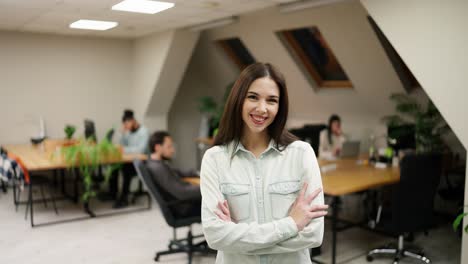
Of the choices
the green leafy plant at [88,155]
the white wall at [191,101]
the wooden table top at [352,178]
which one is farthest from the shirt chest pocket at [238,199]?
the white wall at [191,101]

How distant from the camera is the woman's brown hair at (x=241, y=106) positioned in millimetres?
1662

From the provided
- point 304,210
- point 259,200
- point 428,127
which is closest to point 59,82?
point 428,127

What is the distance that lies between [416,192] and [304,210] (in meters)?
3.07

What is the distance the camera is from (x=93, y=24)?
691cm

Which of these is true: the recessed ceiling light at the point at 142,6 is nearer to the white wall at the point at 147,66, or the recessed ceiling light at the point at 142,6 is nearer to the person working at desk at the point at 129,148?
the white wall at the point at 147,66

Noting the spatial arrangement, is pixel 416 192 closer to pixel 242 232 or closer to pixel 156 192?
pixel 156 192

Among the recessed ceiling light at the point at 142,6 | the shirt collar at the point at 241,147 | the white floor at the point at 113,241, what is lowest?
the white floor at the point at 113,241

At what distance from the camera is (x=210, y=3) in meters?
5.27

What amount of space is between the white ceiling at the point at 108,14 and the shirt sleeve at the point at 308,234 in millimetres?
3782

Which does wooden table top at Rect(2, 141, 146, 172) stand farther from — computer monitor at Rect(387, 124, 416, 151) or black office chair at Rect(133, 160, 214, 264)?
computer monitor at Rect(387, 124, 416, 151)

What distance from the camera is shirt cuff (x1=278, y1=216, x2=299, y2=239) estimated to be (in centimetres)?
158

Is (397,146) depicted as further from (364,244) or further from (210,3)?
(210,3)

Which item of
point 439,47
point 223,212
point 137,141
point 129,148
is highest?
point 439,47

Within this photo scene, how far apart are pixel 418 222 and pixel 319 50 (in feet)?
13.7
